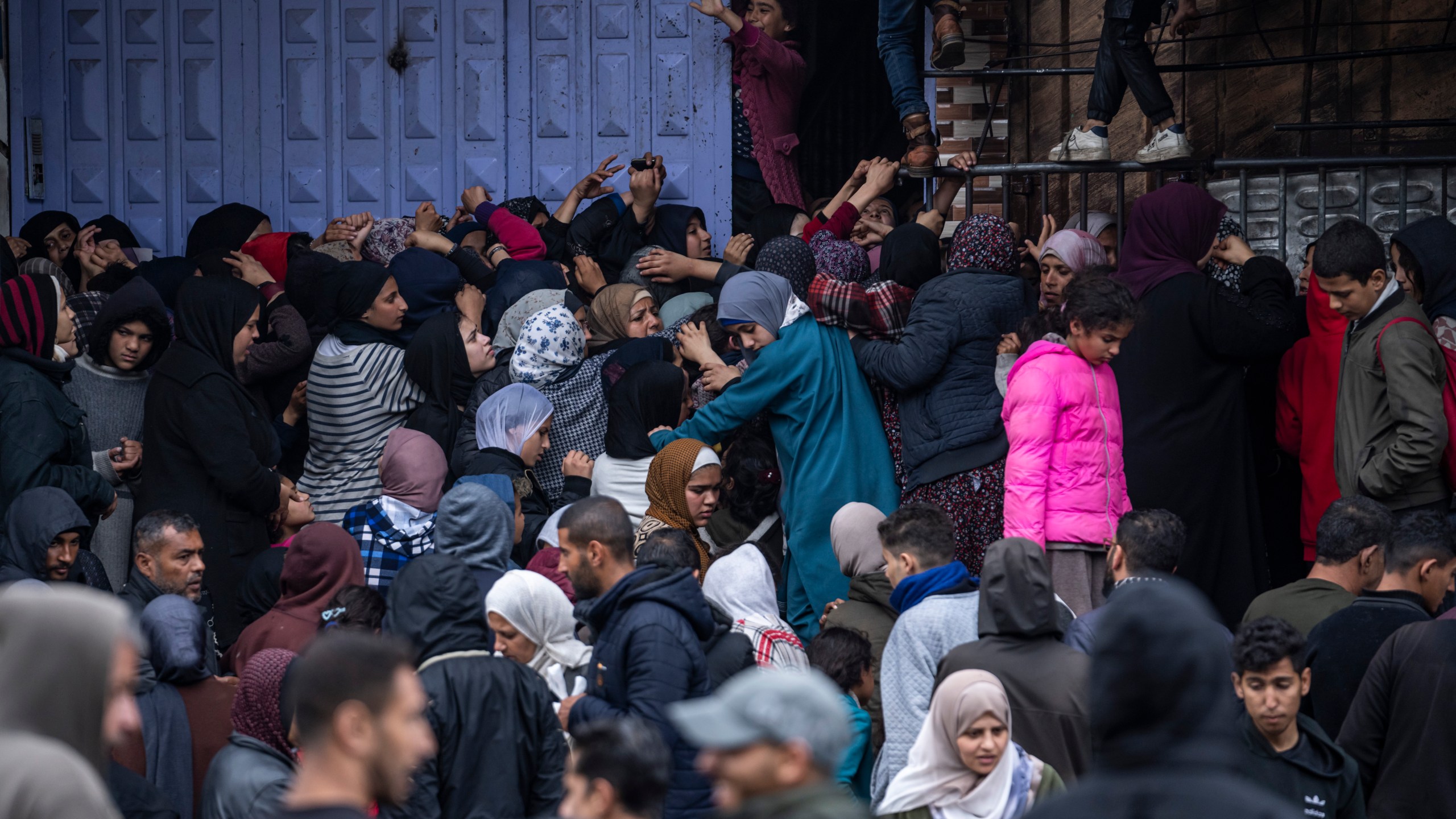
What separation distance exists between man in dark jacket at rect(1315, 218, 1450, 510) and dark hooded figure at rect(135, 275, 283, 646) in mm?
4169

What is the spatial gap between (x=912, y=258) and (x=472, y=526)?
2.49m

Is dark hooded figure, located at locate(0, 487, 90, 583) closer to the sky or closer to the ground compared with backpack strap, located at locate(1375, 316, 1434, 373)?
closer to the ground

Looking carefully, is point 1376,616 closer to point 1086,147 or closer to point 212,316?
point 1086,147

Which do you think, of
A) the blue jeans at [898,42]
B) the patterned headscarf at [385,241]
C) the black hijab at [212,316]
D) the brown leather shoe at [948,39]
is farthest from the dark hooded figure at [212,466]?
the brown leather shoe at [948,39]

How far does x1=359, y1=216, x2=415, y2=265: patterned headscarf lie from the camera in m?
8.32

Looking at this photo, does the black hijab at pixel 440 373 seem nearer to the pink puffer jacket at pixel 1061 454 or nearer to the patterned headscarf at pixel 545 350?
the patterned headscarf at pixel 545 350

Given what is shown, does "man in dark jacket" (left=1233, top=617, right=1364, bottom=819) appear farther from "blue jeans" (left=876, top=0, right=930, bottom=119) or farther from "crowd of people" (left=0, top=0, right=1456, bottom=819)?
"blue jeans" (left=876, top=0, right=930, bottom=119)

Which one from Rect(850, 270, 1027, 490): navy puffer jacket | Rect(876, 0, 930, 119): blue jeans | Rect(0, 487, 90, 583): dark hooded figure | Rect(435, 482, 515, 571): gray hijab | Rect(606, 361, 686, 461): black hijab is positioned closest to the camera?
Rect(435, 482, 515, 571): gray hijab

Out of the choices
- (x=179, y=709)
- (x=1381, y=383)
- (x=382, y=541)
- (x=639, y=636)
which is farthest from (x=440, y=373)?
(x=1381, y=383)

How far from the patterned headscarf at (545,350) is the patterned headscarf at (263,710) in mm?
2817

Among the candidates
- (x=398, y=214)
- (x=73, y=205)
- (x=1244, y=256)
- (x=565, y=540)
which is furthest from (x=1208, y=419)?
(x=73, y=205)

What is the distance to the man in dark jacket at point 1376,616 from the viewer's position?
14.4ft

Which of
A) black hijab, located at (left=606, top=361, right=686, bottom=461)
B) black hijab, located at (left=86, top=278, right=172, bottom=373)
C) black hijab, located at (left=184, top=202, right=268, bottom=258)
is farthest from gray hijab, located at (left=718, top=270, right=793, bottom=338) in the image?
black hijab, located at (left=184, top=202, right=268, bottom=258)

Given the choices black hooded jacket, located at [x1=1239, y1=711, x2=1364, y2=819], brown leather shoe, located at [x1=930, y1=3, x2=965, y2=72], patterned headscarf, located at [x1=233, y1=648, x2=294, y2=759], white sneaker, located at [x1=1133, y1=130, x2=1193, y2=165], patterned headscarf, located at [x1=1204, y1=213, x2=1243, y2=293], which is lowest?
black hooded jacket, located at [x1=1239, y1=711, x2=1364, y2=819]
